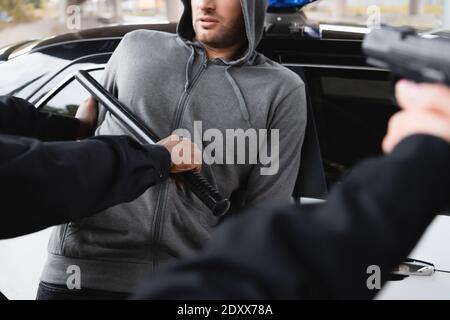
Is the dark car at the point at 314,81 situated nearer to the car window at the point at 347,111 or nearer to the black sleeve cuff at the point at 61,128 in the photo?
the car window at the point at 347,111

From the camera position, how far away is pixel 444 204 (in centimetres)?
78

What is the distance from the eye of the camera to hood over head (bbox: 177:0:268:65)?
219cm

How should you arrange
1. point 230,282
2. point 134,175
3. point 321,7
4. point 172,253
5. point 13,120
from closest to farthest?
point 230,282 < point 134,175 < point 13,120 < point 172,253 < point 321,7

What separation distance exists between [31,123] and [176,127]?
16.7 inches

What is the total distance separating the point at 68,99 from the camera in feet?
7.63

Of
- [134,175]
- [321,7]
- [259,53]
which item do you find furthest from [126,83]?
[321,7]

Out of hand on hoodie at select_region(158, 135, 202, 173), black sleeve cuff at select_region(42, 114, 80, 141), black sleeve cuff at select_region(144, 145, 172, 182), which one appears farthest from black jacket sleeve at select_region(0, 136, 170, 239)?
black sleeve cuff at select_region(42, 114, 80, 141)

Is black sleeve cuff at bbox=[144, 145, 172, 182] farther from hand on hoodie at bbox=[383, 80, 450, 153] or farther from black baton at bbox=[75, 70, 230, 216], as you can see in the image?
hand on hoodie at bbox=[383, 80, 450, 153]

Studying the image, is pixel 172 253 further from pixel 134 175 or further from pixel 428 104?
pixel 428 104

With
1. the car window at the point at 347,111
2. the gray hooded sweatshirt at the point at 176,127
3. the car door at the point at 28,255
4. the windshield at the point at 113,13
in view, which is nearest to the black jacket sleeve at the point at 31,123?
the gray hooded sweatshirt at the point at 176,127

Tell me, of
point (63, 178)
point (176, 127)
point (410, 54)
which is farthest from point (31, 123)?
point (410, 54)

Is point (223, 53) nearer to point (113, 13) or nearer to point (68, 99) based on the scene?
point (68, 99)

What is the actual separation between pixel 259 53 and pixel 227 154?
Answer: 16.9 inches

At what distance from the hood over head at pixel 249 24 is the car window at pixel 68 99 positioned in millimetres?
327
